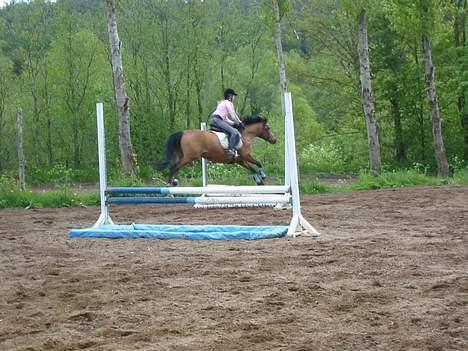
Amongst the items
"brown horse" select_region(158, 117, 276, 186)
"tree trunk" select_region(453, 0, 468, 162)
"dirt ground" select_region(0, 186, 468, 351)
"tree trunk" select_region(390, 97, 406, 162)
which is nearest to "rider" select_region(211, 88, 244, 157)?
"brown horse" select_region(158, 117, 276, 186)

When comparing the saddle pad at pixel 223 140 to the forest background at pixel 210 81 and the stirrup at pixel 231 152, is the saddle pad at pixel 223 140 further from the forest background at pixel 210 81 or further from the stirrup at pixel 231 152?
the forest background at pixel 210 81

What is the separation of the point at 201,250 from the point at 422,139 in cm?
2028

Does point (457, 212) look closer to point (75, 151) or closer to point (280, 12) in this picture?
point (280, 12)

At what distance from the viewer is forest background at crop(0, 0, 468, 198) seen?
26.8 meters

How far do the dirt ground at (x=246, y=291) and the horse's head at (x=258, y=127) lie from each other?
13.1 feet

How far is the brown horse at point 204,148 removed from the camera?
1362 centimetres

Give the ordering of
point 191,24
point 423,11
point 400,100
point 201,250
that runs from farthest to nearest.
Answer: point 191,24
point 400,100
point 423,11
point 201,250

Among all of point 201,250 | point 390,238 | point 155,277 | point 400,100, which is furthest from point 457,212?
point 400,100

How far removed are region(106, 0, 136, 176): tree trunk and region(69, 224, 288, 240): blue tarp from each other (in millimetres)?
7770

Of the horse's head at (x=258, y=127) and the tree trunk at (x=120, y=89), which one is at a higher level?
the tree trunk at (x=120, y=89)

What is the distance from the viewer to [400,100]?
88.3 feet

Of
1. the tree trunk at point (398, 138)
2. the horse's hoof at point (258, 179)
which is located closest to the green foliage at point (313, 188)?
the horse's hoof at point (258, 179)

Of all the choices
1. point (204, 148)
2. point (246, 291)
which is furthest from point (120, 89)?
point (246, 291)

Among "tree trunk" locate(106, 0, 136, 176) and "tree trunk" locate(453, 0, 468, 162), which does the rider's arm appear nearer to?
"tree trunk" locate(106, 0, 136, 176)
